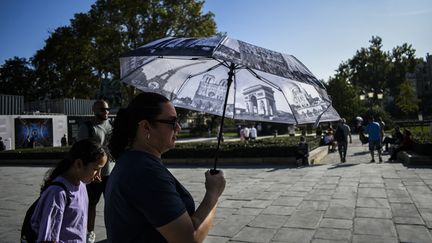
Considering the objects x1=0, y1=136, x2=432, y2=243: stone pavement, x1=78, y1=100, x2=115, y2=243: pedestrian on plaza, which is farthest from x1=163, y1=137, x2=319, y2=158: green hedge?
x1=78, y1=100, x2=115, y2=243: pedestrian on plaza

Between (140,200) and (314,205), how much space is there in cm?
550

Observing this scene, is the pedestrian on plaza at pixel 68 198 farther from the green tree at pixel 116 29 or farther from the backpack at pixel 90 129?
the green tree at pixel 116 29

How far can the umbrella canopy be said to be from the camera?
110 inches

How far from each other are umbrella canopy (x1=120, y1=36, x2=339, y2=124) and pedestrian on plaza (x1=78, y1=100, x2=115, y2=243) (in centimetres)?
112

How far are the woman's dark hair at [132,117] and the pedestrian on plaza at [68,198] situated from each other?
100cm

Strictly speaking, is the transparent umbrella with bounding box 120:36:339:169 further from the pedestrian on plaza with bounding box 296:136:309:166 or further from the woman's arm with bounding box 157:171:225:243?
the pedestrian on plaza with bounding box 296:136:309:166

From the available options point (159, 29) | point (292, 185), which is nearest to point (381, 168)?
point (292, 185)

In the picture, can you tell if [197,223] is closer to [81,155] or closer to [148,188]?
[148,188]

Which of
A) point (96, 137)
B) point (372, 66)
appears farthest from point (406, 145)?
point (372, 66)

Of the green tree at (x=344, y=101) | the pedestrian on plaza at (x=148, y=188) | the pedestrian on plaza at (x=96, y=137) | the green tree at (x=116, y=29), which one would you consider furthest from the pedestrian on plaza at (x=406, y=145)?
the green tree at (x=344, y=101)

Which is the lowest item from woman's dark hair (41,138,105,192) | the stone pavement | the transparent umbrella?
the stone pavement

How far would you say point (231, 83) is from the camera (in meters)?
3.24

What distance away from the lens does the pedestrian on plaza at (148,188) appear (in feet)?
4.41

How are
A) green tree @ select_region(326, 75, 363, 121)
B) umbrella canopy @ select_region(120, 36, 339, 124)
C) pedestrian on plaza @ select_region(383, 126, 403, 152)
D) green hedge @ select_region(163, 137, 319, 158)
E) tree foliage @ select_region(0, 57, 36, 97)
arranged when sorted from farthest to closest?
tree foliage @ select_region(0, 57, 36, 97) → green tree @ select_region(326, 75, 363, 121) → pedestrian on plaza @ select_region(383, 126, 403, 152) → green hedge @ select_region(163, 137, 319, 158) → umbrella canopy @ select_region(120, 36, 339, 124)
